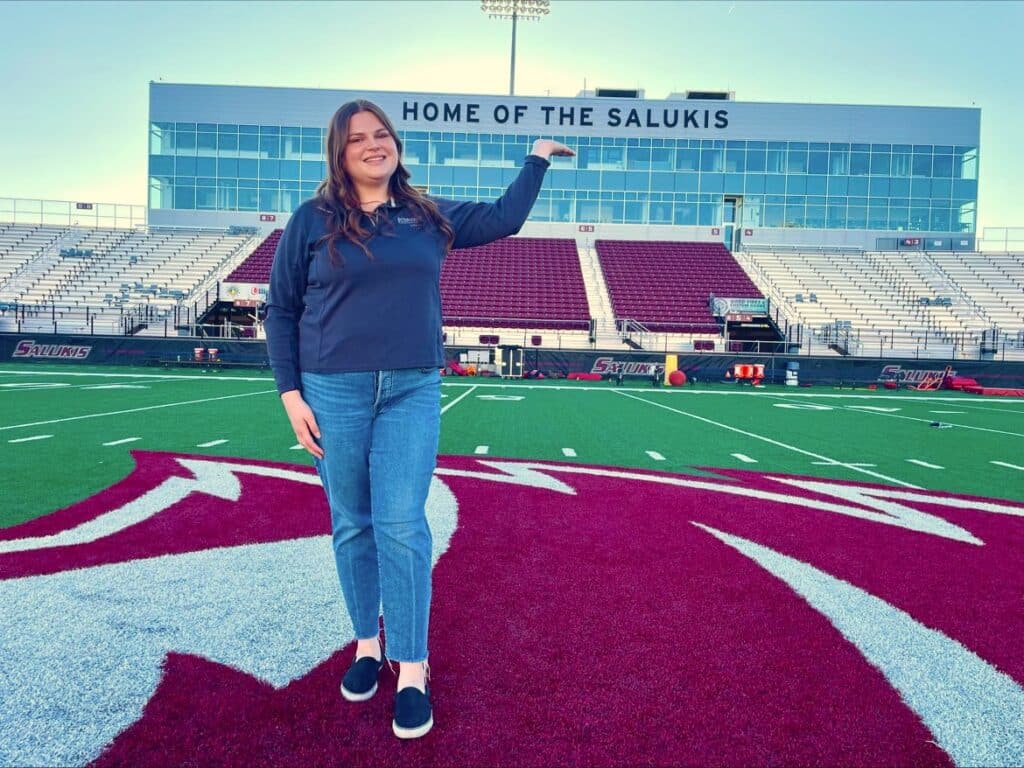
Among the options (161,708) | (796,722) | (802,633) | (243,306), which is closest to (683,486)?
(802,633)

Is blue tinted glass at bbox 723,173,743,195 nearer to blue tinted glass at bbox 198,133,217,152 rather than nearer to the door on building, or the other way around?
the door on building

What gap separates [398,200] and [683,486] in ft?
12.8

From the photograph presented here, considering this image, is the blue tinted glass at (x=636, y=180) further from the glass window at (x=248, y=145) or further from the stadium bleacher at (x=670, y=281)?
the glass window at (x=248, y=145)

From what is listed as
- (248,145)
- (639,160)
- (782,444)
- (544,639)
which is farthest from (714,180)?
(544,639)

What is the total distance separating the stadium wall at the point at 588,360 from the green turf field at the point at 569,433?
563cm

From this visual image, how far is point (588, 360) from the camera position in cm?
2208

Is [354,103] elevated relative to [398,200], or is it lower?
elevated

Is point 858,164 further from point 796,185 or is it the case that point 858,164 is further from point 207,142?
point 207,142

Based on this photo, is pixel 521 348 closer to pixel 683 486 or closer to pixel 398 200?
pixel 683 486

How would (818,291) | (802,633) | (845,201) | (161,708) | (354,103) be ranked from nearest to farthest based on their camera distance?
(161,708) → (354,103) → (802,633) → (818,291) → (845,201)

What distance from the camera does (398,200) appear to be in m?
2.04

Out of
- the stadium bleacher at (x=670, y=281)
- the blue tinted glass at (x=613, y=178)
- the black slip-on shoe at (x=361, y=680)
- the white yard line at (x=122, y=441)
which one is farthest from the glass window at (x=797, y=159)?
the black slip-on shoe at (x=361, y=680)

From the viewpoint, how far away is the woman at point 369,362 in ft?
6.22

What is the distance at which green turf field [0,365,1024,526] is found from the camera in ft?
19.0
